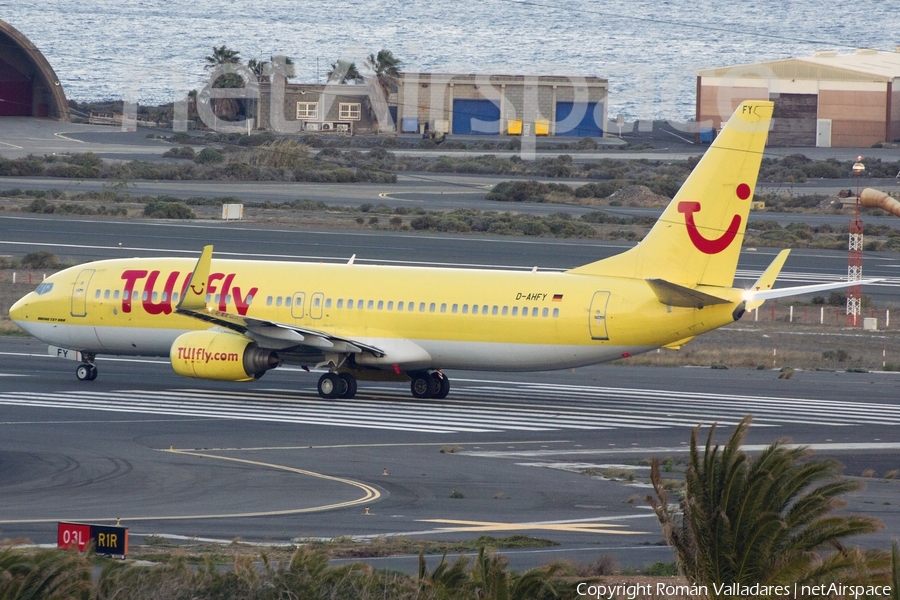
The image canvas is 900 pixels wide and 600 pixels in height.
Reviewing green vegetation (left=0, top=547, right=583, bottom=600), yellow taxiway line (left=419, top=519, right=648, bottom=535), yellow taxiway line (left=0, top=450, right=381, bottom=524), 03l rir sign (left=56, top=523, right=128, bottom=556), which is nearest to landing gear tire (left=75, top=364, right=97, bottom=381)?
yellow taxiway line (left=0, top=450, right=381, bottom=524)

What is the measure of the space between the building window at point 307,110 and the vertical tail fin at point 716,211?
111m

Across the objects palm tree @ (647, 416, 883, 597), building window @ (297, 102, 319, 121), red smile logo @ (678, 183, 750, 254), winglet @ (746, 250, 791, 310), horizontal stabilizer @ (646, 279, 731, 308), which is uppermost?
building window @ (297, 102, 319, 121)

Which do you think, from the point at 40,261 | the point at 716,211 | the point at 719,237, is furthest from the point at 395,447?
the point at 40,261

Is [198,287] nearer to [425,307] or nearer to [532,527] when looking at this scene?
[425,307]

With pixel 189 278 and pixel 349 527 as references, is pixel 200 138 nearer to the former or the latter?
pixel 189 278

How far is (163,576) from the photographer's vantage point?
12.3 m

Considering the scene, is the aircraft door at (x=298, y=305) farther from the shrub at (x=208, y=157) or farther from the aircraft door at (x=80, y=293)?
the shrub at (x=208, y=157)

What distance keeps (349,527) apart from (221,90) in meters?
127

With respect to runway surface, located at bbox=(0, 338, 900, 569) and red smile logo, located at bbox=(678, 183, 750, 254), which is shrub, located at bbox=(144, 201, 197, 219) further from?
red smile logo, located at bbox=(678, 183, 750, 254)

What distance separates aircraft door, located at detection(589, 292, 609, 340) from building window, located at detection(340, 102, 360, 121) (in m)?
113

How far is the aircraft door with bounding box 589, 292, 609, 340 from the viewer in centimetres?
3312

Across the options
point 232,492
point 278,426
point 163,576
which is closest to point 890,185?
point 278,426

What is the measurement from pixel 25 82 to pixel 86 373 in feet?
297

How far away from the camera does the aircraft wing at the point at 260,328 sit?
3394cm
